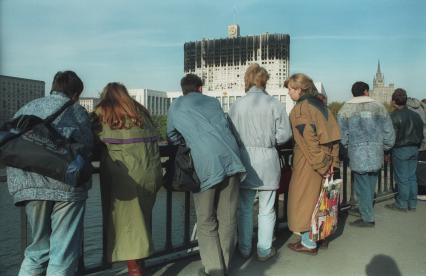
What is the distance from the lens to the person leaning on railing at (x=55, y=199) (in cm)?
283

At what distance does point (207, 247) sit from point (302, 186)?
124 cm

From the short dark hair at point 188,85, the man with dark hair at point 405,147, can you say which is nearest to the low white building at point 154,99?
the man with dark hair at point 405,147

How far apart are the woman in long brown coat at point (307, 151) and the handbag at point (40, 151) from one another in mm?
2211

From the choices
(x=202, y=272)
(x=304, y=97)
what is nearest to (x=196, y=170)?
(x=202, y=272)

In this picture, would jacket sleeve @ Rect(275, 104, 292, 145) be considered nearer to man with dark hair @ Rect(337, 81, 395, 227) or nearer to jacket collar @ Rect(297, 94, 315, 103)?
jacket collar @ Rect(297, 94, 315, 103)

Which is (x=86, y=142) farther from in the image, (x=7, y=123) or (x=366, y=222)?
(x=366, y=222)

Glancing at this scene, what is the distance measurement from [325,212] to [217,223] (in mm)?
1312

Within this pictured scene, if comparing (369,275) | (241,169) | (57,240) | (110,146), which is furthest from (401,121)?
(57,240)

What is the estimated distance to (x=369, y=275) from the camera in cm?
379

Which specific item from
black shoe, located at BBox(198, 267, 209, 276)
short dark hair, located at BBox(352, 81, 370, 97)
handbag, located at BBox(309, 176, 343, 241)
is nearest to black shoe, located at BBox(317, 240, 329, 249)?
handbag, located at BBox(309, 176, 343, 241)

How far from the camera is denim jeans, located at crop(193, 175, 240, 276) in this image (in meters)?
3.56

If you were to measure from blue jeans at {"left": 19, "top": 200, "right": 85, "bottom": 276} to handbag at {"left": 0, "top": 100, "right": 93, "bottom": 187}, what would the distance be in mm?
311

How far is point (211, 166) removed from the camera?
3455 mm

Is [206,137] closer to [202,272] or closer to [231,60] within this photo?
[202,272]
